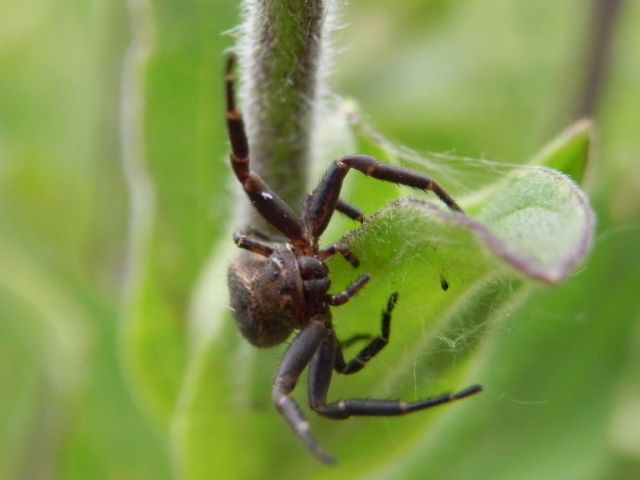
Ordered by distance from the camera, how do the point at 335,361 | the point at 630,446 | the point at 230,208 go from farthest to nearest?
the point at 630,446 < the point at 230,208 < the point at 335,361

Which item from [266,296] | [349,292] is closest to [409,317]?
[349,292]

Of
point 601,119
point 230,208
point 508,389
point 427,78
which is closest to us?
point 508,389

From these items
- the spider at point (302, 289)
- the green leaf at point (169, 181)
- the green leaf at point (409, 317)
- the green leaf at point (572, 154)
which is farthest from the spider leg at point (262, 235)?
the green leaf at point (572, 154)

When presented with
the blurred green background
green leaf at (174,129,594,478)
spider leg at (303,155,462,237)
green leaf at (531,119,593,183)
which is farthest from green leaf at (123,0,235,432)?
green leaf at (531,119,593,183)

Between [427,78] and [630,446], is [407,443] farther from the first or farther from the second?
[427,78]

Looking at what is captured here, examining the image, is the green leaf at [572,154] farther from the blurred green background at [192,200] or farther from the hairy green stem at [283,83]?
the hairy green stem at [283,83]

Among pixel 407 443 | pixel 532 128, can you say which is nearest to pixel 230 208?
pixel 407 443

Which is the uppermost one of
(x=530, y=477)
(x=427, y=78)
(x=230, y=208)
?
(x=230, y=208)
